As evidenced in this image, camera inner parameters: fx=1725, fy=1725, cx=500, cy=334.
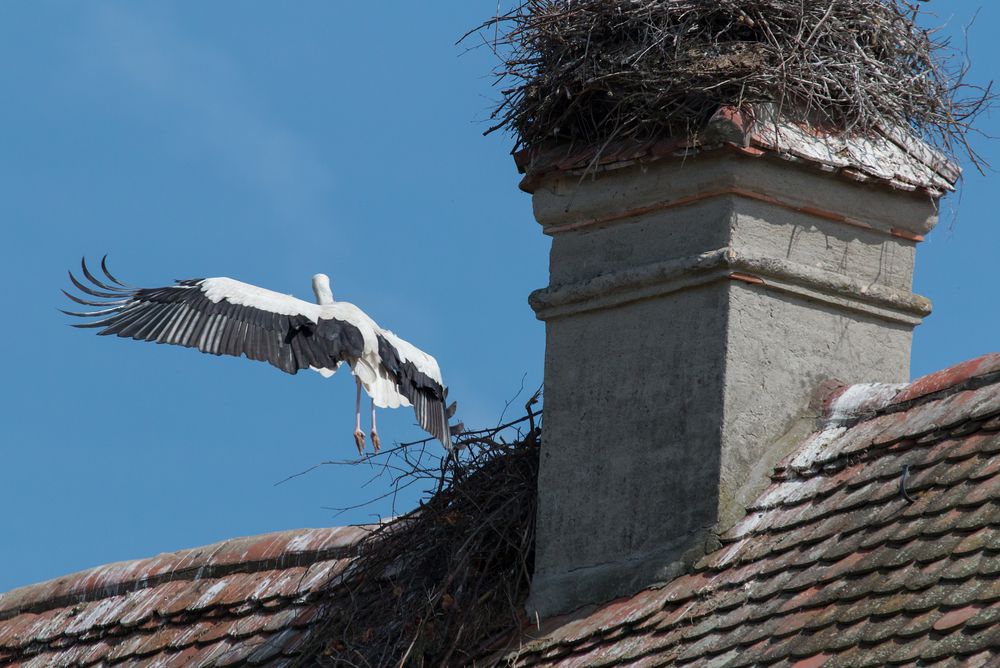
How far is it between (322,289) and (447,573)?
5680 mm

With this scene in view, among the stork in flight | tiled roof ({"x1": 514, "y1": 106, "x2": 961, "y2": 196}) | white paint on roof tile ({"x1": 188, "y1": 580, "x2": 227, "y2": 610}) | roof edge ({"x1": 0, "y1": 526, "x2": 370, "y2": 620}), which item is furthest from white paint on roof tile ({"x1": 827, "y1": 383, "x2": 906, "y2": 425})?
the stork in flight

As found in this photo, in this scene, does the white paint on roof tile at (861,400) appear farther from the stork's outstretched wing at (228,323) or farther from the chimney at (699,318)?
the stork's outstretched wing at (228,323)

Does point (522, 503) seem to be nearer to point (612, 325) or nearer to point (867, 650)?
point (612, 325)

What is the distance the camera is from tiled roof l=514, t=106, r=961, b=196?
5.39 m

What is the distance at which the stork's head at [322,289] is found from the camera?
11203 millimetres

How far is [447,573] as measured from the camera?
5.82m

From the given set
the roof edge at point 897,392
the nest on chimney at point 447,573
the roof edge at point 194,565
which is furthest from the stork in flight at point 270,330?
the roof edge at point 897,392

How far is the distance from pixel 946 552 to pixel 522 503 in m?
2.04

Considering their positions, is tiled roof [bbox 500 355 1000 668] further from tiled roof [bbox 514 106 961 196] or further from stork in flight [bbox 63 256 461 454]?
stork in flight [bbox 63 256 461 454]

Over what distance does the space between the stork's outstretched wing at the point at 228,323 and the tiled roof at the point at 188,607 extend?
1.75 m

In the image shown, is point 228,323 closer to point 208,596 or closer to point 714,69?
point 208,596

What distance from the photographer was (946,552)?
4.21 metres

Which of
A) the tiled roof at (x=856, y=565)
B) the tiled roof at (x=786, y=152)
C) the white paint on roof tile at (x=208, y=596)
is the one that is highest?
the tiled roof at (x=786, y=152)

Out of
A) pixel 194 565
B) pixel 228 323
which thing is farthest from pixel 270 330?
pixel 194 565
